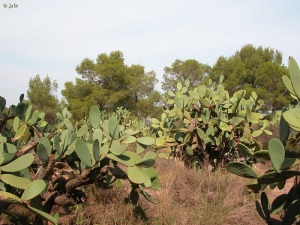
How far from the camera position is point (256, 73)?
89.7 feet

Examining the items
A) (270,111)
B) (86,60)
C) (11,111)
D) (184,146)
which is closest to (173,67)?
(86,60)

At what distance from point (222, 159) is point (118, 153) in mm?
4028

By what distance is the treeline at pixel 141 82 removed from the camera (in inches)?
1037

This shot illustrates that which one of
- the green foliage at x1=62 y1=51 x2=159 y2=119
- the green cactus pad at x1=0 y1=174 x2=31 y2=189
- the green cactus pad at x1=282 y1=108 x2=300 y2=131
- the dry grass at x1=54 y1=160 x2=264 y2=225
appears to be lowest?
the dry grass at x1=54 y1=160 x2=264 y2=225

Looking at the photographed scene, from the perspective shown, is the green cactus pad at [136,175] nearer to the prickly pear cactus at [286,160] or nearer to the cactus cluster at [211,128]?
the prickly pear cactus at [286,160]

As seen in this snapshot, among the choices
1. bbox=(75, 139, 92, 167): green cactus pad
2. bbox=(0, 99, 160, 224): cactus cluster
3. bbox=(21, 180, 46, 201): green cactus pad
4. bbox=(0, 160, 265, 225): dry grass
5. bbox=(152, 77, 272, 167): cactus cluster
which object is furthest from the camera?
bbox=(152, 77, 272, 167): cactus cluster

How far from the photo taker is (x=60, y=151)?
2.01 metres

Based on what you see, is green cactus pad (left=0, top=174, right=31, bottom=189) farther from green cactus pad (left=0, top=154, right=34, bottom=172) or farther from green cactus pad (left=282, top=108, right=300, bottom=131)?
green cactus pad (left=282, top=108, right=300, bottom=131)

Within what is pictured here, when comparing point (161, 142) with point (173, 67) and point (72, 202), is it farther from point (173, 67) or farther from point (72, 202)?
point (173, 67)

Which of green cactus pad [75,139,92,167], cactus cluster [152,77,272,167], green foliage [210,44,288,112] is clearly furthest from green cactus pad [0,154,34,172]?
green foliage [210,44,288,112]

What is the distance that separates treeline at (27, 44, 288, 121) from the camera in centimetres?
2634

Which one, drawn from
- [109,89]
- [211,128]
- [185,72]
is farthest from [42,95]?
[211,128]

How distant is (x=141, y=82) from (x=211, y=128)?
2703cm

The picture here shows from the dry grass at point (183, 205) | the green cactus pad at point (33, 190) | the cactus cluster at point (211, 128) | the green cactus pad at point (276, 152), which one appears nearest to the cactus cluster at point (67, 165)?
the green cactus pad at point (33, 190)
